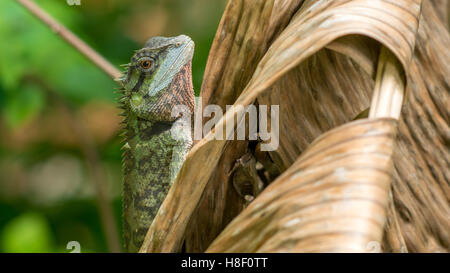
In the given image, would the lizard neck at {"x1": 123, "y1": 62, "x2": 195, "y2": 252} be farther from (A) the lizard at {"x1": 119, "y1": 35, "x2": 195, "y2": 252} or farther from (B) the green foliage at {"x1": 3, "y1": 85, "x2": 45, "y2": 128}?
(B) the green foliage at {"x1": 3, "y1": 85, "x2": 45, "y2": 128}

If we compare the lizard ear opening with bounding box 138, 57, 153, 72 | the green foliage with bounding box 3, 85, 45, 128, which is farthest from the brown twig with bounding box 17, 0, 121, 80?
the green foliage with bounding box 3, 85, 45, 128

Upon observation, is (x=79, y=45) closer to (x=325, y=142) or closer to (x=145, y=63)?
(x=145, y=63)

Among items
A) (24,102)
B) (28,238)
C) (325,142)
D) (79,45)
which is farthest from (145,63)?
(325,142)

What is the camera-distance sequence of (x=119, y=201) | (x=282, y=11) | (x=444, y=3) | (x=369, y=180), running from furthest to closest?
(x=119, y=201) → (x=444, y=3) → (x=282, y=11) → (x=369, y=180)

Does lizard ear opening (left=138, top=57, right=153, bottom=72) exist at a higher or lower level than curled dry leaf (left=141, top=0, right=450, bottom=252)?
higher

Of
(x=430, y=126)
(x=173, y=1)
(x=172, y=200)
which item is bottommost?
(x=172, y=200)

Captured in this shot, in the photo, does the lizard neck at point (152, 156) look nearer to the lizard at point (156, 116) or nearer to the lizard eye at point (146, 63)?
the lizard at point (156, 116)
